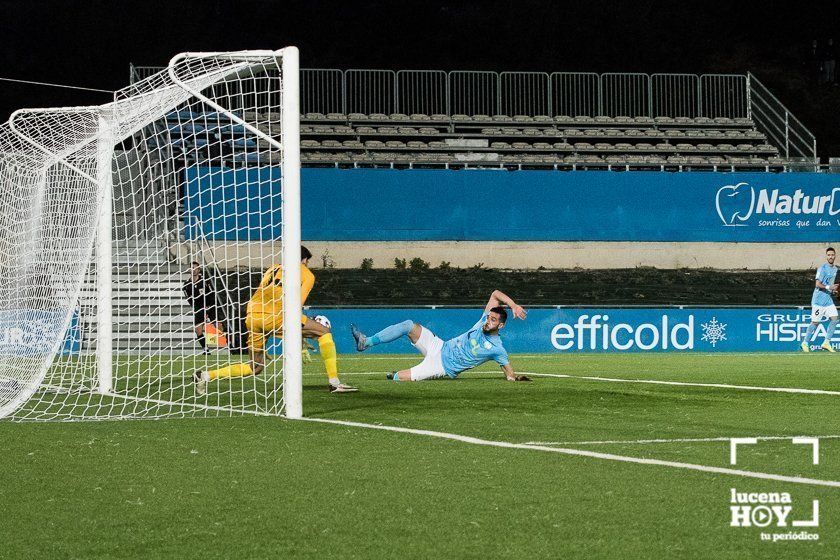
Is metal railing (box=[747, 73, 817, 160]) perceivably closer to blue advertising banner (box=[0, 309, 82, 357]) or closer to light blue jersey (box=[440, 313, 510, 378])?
light blue jersey (box=[440, 313, 510, 378])

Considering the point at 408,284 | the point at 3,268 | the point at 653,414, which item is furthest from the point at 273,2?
the point at 653,414

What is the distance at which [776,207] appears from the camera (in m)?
33.3

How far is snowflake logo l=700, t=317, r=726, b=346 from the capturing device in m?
26.7

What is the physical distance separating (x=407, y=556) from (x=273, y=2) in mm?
41928

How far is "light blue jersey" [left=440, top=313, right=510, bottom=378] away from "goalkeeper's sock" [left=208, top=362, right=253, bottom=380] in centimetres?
305

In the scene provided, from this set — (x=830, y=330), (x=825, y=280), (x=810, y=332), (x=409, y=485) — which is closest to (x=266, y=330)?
(x=409, y=485)

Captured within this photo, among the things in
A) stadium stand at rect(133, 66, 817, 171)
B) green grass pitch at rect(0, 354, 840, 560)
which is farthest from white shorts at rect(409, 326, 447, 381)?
stadium stand at rect(133, 66, 817, 171)

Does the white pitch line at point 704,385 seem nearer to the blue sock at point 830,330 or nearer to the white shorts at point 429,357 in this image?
the white shorts at point 429,357

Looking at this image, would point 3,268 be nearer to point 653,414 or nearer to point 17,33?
point 653,414

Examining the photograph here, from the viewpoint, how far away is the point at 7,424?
9383mm

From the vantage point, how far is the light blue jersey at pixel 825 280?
24.4m

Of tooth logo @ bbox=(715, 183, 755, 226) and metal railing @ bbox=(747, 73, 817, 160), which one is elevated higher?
metal railing @ bbox=(747, 73, 817, 160)

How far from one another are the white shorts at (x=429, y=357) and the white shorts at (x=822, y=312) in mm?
12889

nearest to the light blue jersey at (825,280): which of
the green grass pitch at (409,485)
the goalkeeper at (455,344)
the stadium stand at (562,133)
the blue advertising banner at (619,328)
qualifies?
the blue advertising banner at (619,328)
